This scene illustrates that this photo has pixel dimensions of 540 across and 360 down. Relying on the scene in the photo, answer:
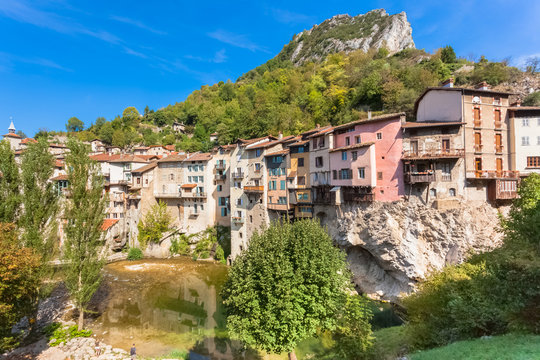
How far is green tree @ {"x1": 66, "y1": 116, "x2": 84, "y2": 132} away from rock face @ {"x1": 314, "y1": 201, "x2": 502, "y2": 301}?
146m

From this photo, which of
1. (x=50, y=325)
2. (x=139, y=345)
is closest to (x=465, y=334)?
(x=139, y=345)

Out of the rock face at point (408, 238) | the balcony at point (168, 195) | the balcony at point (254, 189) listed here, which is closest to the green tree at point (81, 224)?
the balcony at point (254, 189)

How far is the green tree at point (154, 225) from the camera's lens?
4812 centimetres

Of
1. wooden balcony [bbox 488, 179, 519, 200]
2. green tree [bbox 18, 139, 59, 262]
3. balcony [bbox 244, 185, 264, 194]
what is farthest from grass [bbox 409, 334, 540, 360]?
balcony [bbox 244, 185, 264, 194]

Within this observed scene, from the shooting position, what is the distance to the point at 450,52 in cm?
5059

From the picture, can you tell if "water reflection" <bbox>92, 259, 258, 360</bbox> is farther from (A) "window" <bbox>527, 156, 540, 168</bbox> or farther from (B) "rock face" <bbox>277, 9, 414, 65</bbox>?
(B) "rock face" <bbox>277, 9, 414, 65</bbox>

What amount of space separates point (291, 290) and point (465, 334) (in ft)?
30.3

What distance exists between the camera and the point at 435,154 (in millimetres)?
27047

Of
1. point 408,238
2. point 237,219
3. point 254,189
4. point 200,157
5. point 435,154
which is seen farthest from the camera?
point 200,157

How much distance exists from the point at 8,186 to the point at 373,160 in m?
32.9

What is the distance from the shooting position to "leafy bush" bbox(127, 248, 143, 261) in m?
46.8

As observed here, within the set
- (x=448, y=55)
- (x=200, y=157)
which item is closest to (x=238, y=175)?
(x=200, y=157)

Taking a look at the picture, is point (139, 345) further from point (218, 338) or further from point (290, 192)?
point (290, 192)

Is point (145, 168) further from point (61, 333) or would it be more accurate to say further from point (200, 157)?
point (61, 333)
